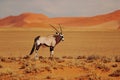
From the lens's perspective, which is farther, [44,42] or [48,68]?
[44,42]

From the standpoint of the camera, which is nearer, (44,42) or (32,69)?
(32,69)

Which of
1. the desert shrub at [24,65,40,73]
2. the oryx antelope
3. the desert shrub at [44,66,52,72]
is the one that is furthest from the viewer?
the oryx antelope

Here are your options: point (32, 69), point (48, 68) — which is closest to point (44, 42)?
point (48, 68)

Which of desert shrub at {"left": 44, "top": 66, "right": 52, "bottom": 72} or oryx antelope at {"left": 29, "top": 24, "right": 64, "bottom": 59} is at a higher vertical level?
oryx antelope at {"left": 29, "top": 24, "right": 64, "bottom": 59}

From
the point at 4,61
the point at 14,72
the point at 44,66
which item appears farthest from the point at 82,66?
the point at 4,61

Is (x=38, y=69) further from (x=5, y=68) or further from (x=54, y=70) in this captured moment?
(x=5, y=68)

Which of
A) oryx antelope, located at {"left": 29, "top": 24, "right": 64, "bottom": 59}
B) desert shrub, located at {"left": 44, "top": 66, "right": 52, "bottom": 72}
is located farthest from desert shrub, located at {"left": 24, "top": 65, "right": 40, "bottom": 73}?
oryx antelope, located at {"left": 29, "top": 24, "right": 64, "bottom": 59}

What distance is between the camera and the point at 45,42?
2200cm

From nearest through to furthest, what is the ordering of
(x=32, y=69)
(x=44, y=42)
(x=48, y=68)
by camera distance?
(x=32, y=69), (x=48, y=68), (x=44, y=42)

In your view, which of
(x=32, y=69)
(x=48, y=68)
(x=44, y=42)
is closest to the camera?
(x=32, y=69)

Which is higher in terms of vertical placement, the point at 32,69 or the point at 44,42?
the point at 44,42

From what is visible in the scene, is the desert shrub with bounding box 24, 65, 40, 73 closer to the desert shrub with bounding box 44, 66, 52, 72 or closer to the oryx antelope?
the desert shrub with bounding box 44, 66, 52, 72

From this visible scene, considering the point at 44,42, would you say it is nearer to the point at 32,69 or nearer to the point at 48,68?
the point at 48,68

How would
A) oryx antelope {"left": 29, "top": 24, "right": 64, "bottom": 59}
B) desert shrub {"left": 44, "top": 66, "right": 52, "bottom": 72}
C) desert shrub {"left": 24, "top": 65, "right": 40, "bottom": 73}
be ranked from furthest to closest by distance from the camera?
oryx antelope {"left": 29, "top": 24, "right": 64, "bottom": 59}, desert shrub {"left": 44, "top": 66, "right": 52, "bottom": 72}, desert shrub {"left": 24, "top": 65, "right": 40, "bottom": 73}
